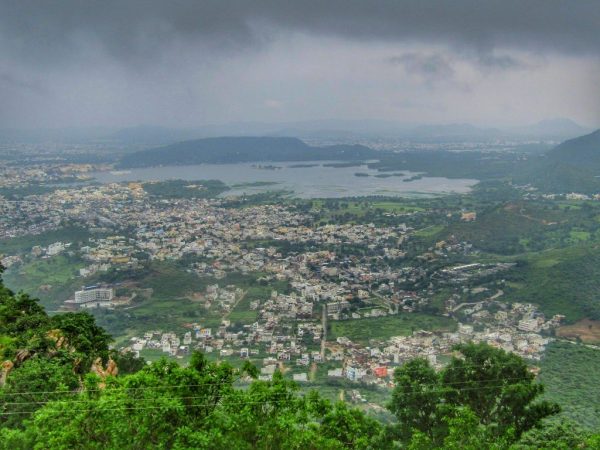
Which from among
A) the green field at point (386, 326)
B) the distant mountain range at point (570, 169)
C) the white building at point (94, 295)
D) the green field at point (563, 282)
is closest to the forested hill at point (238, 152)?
the distant mountain range at point (570, 169)

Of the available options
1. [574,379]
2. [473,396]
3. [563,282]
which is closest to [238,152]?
[563,282]

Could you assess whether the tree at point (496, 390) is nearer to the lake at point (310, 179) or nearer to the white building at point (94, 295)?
the white building at point (94, 295)

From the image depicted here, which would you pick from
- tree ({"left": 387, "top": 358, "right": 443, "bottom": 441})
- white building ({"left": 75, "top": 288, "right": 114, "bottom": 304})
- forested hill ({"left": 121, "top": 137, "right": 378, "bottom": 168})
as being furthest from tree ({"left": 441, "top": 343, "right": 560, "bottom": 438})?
forested hill ({"left": 121, "top": 137, "right": 378, "bottom": 168})

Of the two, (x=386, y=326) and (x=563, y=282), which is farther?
(x=563, y=282)

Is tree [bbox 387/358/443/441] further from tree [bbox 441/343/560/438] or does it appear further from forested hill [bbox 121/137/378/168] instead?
forested hill [bbox 121/137/378/168]

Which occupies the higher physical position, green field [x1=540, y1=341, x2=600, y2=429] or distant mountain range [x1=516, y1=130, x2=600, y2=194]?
distant mountain range [x1=516, y1=130, x2=600, y2=194]

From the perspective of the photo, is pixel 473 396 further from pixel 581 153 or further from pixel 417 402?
pixel 581 153

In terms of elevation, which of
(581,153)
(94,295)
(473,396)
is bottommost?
(94,295)
